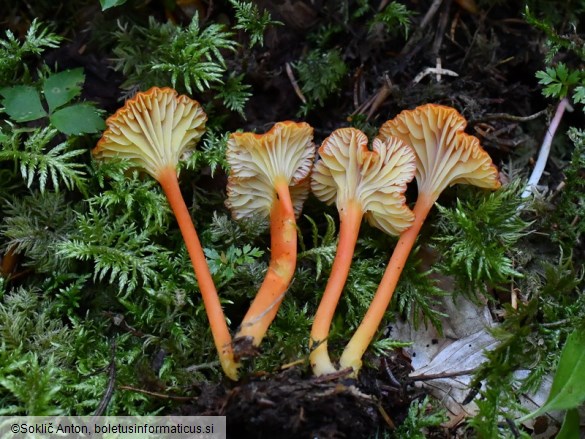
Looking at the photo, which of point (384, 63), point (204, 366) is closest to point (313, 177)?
point (384, 63)

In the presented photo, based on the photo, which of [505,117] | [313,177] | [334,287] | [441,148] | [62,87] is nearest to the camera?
[334,287]

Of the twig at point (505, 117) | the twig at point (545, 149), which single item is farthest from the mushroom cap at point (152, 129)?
the twig at point (545, 149)

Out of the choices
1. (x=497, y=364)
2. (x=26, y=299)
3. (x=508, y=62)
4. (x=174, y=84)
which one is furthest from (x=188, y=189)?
(x=508, y=62)

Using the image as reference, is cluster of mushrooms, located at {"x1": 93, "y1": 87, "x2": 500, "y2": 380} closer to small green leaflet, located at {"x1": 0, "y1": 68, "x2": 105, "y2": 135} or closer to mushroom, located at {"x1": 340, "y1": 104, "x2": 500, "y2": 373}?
mushroom, located at {"x1": 340, "y1": 104, "x2": 500, "y2": 373}

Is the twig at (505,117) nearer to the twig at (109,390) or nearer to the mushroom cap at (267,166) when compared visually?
the mushroom cap at (267,166)

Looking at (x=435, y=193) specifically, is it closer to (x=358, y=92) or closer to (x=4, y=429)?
(x=358, y=92)

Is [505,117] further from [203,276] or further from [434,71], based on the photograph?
[203,276]

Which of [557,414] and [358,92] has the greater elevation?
[358,92]
